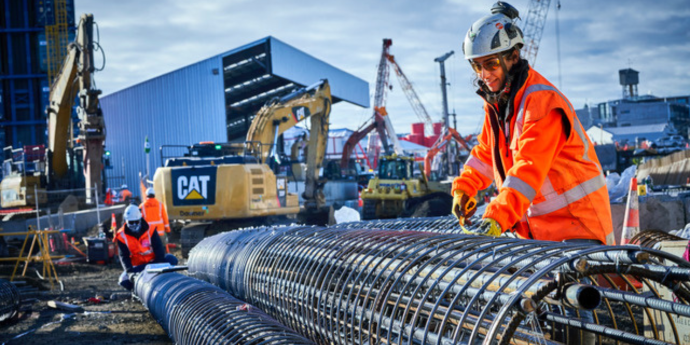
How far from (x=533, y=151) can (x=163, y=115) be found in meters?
31.3

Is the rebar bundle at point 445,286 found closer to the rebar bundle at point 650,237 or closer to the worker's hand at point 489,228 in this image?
the worker's hand at point 489,228

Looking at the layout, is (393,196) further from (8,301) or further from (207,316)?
(207,316)

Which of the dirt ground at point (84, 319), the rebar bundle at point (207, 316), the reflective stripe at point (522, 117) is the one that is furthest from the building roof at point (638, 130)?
the reflective stripe at point (522, 117)

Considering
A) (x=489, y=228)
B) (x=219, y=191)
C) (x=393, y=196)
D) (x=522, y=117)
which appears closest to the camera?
(x=489, y=228)

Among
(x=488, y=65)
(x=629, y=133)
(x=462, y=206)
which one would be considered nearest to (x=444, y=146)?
(x=629, y=133)

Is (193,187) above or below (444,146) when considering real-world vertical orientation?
below

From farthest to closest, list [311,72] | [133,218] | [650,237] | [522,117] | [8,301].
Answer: [311,72]
[133,218]
[8,301]
[650,237]
[522,117]

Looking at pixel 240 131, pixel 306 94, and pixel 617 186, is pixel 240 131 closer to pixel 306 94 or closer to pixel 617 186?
pixel 306 94

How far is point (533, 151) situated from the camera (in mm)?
3500

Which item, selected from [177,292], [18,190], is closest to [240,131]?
[18,190]

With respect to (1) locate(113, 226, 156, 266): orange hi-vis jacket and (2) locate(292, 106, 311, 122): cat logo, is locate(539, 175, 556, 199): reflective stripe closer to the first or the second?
(1) locate(113, 226, 156, 266): orange hi-vis jacket

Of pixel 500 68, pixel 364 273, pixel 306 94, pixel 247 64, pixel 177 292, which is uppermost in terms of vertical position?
pixel 247 64

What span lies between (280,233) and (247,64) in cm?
2872

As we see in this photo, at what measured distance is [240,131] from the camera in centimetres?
4306
